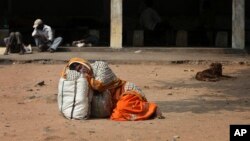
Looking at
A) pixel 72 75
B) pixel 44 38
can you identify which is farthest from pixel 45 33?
pixel 72 75

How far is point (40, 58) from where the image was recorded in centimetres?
1479

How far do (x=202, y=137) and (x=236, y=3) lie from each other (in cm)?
1052

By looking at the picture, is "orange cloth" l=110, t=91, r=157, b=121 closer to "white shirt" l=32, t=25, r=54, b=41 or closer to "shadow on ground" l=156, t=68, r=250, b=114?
"shadow on ground" l=156, t=68, r=250, b=114

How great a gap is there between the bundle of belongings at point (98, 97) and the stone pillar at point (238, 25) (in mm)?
9410

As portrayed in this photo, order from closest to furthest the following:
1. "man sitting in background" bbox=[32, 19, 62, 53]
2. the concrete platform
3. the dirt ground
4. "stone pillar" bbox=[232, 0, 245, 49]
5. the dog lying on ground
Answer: the dirt ground
the dog lying on ground
the concrete platform
"man sitting in background" bbox=[32, 19, 62, 53]
"stone pillar" bbox=[232, 0, 245, 49]

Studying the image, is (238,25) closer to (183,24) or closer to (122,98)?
(183,24)

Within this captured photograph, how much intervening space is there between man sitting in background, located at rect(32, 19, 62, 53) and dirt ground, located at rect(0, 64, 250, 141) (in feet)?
7.99

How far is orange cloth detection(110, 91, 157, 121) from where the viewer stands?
745 centimetres

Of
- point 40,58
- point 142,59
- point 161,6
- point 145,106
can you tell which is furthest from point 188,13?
point 145,106

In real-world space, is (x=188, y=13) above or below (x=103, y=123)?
above

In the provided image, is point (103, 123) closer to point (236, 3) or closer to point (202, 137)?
point (202, 137)

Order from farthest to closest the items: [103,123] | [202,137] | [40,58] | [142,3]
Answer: [142,3]
[40,58]
[103,123]
[202,137]

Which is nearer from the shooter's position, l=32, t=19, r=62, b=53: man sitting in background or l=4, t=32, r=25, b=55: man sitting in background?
l=4, t=32, r=25, b=55: man sitting in background

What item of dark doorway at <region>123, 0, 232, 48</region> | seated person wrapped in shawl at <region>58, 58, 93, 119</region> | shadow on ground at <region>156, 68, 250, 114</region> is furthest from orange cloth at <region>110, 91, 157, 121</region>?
dark doorway at <region>123, 0, 232, 48</region>
